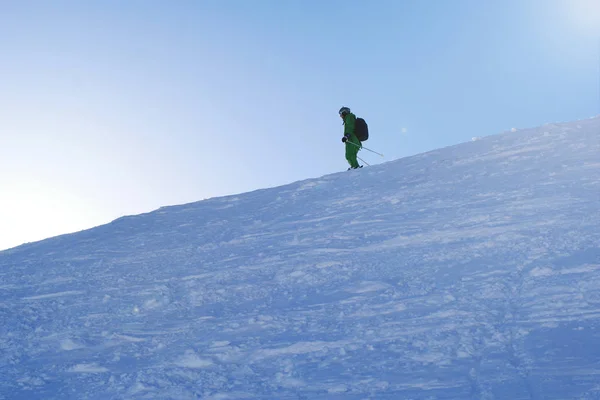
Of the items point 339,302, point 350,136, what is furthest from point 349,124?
point 339,302

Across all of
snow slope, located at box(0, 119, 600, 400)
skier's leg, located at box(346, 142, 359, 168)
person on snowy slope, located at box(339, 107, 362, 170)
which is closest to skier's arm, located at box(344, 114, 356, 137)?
person on snowy slope, located at box(339, 107, 362, 170)

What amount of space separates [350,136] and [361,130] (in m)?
0.31

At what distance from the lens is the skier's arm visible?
13.8 m

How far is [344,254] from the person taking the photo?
602 cm

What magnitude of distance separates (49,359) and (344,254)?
Result: 3.02 m

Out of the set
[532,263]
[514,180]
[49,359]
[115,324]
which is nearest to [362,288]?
[532,263]

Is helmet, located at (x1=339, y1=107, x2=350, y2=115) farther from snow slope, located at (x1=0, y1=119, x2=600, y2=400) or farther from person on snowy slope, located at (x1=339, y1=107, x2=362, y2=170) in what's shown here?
snow slope, located at (x1=0, y1=119, x2=600, y2=400)

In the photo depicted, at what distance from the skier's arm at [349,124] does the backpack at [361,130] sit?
9 cm

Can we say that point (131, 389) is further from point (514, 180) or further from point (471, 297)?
point (514, 180)

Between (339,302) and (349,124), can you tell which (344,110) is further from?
(339,302)

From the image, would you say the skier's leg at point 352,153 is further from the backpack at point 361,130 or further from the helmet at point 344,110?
the helmet at point 344,110

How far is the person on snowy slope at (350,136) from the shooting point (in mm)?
13820

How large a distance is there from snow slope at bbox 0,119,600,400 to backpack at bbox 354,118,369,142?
527cm

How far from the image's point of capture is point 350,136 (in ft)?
45.3
